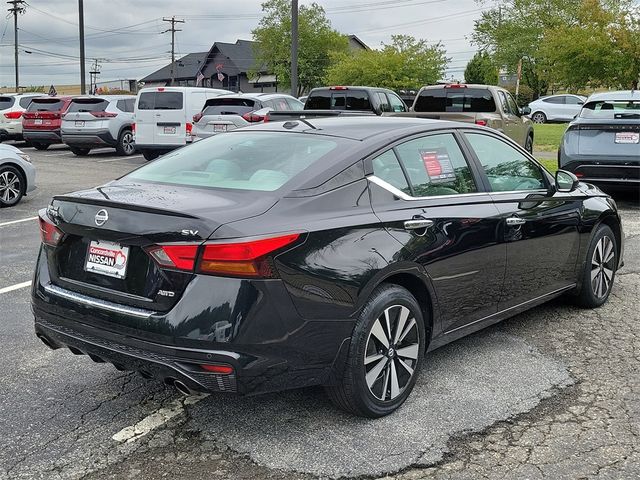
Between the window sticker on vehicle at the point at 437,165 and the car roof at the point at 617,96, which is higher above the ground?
the car roof at the point at 617,96

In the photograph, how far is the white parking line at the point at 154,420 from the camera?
140 inches

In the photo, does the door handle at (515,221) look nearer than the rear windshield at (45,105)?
Yes

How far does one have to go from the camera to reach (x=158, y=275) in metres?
3.29

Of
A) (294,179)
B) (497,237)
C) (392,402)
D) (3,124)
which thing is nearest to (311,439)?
(392,402)

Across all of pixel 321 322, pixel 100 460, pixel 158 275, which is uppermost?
pixel 158 275

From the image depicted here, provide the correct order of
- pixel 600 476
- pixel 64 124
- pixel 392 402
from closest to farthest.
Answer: pixel 600 476 < pixel 392 402 < pixel 64 124

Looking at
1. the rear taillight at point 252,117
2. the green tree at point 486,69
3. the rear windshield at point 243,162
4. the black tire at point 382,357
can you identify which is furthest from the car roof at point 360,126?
the green tree at point 486,69

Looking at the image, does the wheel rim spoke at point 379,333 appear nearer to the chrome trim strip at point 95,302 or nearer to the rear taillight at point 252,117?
the chrome trim strip at point 95,302

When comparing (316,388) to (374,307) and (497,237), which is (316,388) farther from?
(497,237)

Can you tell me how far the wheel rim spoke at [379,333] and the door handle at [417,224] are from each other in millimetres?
545

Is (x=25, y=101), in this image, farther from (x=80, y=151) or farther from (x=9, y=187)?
(x=9, y=187)

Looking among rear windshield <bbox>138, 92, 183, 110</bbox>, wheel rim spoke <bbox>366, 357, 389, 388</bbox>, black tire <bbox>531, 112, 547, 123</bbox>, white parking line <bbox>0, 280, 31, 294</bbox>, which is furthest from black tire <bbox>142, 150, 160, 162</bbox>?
black tire <bbox>531, 112, 547, 123</bbox>

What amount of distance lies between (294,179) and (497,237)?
58.4 inches

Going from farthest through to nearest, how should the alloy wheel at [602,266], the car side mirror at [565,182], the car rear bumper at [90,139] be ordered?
the car rear bumper at [90,139] → the alloy wheel at [602,266] → the car side mirror at [565,182]
